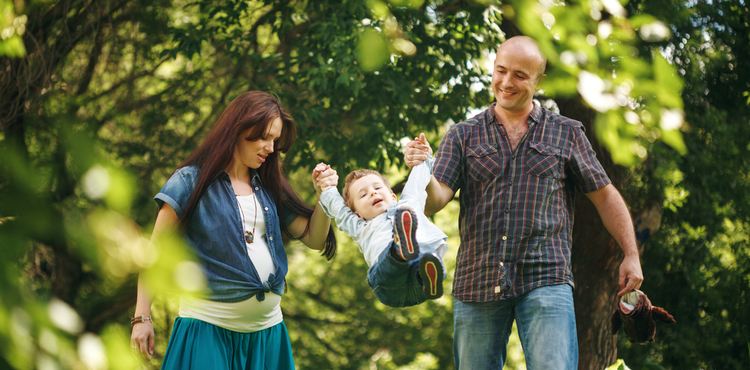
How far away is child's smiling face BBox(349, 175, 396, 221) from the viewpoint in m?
2.62

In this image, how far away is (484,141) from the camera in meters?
2.65

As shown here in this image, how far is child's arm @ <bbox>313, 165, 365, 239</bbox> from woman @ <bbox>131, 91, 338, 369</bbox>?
0.04 meters

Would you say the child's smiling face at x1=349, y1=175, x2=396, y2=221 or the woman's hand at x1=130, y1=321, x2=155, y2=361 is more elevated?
the child's smiling face at x1=349, y1=175, x2=396, y2=221

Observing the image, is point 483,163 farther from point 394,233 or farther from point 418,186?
point 394,233

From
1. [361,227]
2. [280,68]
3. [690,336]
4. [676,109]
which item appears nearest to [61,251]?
[676,109]

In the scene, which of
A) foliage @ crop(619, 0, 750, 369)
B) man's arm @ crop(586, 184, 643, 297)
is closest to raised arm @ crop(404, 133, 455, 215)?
man's arm @ crop(586, 184, 643, 297)

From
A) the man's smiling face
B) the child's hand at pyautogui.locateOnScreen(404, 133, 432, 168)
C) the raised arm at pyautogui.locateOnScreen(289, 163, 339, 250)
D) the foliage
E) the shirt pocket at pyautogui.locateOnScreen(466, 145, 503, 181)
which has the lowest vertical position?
the foliage

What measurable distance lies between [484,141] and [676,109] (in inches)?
47.1

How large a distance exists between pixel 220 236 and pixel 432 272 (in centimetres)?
80

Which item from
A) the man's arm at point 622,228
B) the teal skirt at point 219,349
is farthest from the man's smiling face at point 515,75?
the teal skirt at point 219,349

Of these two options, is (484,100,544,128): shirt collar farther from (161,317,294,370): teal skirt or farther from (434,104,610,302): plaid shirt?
(161,317,294,370): teal skirt

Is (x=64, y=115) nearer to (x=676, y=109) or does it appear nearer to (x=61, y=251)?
(x=61, y=251)

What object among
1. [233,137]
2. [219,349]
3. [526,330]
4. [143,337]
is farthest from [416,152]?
[143,337]

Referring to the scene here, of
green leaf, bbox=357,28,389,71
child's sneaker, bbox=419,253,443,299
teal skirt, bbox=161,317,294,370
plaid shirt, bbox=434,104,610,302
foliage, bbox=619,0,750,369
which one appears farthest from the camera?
foliage, bbox=619,0,750,369
